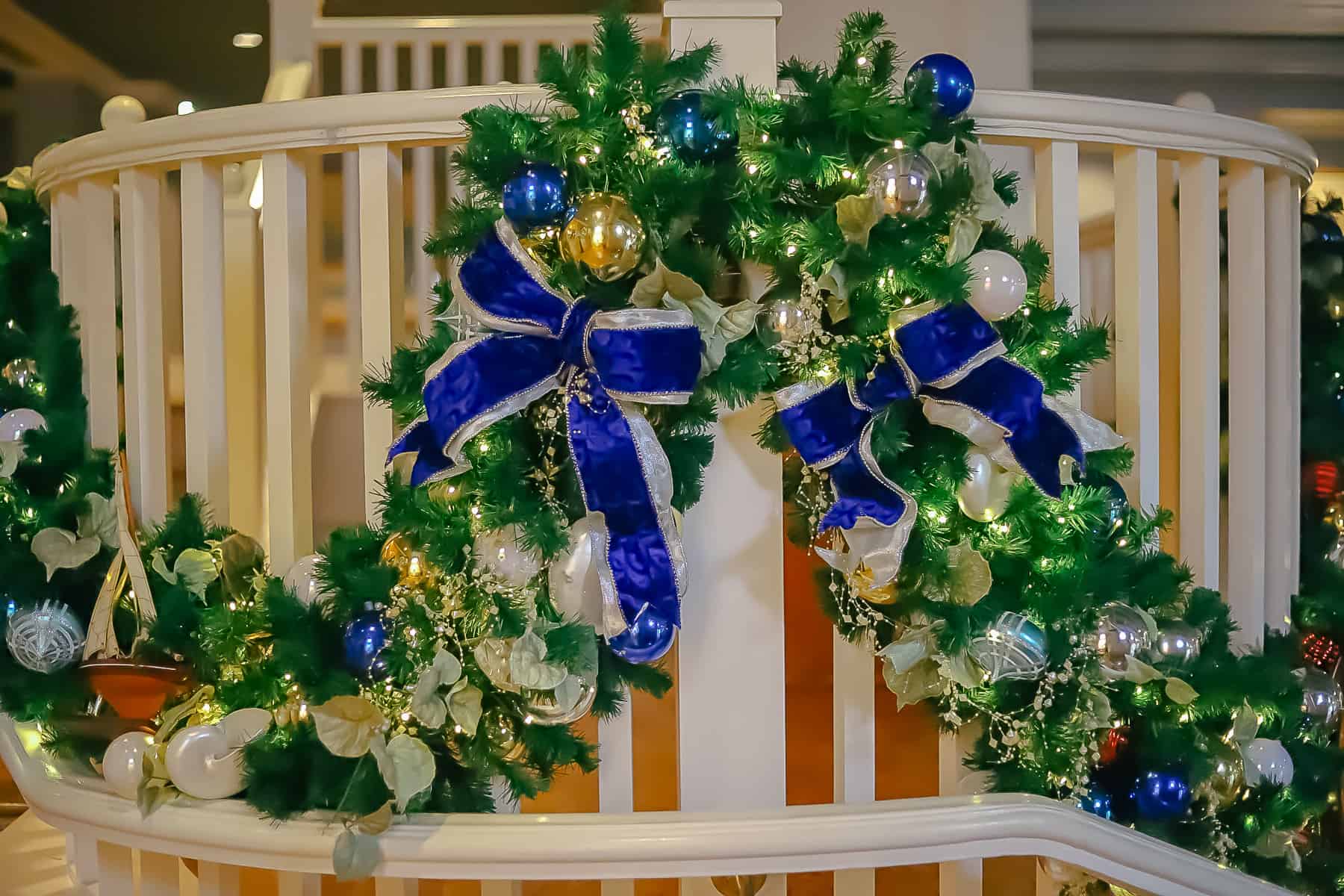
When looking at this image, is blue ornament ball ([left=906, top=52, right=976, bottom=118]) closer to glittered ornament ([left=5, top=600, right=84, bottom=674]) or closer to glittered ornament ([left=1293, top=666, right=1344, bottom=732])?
glittered ornament ([left=1293, top=666, right=1344, bottom=732])

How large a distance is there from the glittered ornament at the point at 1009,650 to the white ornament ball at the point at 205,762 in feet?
2.74

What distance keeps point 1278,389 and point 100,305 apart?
1.70 m

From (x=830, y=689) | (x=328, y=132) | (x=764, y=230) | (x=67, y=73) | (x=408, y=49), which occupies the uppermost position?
(x=67, y=73)

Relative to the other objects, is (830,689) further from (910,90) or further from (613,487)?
(910,90)

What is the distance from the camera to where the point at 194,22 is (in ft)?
13.8

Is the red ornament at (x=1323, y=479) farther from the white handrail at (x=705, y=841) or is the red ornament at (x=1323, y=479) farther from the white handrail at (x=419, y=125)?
the white handrail at (x=705, y=841)

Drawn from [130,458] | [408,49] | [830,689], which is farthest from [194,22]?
[830,689]

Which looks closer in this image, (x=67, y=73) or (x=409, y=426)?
(x=409, y=426)

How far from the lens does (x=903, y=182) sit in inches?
42.6

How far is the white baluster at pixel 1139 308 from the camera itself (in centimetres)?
133

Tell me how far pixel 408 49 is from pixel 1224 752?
267 cm

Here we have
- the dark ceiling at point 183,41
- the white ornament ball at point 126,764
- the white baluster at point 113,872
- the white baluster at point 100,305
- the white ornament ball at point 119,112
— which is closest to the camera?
the white ornament ball at point 126,764

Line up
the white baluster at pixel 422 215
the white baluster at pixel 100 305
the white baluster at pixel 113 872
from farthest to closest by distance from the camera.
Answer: the white baluster at pixel 422 215
the white baluster at pixel 100 305
the white baluster at pixel 113 872

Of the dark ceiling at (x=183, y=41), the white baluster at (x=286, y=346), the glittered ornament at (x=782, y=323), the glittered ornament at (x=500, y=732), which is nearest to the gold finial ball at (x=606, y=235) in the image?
the glittered ornament at (x=782, y=323)
